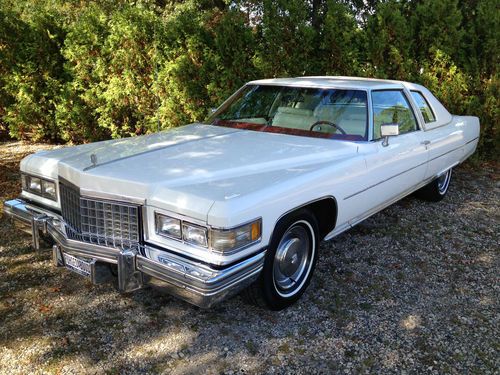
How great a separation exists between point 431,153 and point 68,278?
383 cm

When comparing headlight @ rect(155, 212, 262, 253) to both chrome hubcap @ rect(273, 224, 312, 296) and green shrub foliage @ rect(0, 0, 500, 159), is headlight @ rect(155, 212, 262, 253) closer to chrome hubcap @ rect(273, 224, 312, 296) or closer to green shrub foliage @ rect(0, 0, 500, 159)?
chrome hubcap @ rect(273, 224, 312, 296)

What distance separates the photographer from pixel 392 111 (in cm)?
457

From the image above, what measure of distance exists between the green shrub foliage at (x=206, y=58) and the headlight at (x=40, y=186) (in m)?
4.50

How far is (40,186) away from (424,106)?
13.5ft

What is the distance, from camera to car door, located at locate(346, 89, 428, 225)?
395 centimetres

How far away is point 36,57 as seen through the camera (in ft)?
28.3

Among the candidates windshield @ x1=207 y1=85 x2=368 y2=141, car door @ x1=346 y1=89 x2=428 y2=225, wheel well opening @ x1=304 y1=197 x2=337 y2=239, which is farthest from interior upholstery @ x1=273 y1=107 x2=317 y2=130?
wheel well opening @ x1=304 y1=197 x2=337 y2=239

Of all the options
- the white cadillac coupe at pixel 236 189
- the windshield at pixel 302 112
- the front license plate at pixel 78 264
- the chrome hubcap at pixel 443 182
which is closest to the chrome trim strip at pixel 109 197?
the white cadillac coupe at pixel 236 189

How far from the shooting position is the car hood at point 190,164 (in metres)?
2.78

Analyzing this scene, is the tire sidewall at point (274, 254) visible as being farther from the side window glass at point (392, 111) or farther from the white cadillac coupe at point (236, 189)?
the side window glass at point (392, 111)

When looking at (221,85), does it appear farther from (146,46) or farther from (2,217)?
(2,217)

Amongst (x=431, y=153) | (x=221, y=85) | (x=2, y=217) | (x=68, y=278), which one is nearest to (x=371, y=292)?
(x=431, y=153)

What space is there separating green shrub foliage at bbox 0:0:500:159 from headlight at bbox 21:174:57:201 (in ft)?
14.8

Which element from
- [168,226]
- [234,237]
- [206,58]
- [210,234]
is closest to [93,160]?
[168,226]
